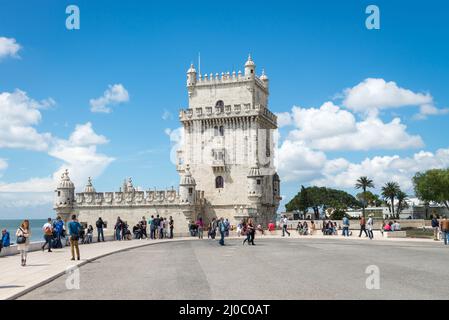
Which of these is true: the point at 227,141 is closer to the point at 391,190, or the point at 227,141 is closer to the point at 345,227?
the point at 345,227

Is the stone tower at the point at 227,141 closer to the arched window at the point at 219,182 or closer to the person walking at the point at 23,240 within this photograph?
the arched window at the point at 219,182

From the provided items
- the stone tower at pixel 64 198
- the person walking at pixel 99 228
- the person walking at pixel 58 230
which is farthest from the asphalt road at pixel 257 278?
the stone tower at pixel 64 198

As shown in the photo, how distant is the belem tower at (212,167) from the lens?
2381 inches

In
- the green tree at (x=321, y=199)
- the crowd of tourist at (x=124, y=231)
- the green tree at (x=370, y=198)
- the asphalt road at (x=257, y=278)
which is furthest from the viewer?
the green tree at (x=370, y=198)

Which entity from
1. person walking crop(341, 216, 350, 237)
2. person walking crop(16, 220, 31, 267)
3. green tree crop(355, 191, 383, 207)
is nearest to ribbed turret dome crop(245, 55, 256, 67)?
person walking crop(341, 216, 350, 237)

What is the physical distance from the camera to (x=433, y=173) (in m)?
106

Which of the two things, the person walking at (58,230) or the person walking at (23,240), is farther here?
the person walking at (58,230)

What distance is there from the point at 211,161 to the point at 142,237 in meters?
18.5

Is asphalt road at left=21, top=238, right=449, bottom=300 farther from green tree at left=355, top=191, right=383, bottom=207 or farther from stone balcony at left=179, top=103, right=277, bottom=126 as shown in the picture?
green tree at left=355, top=191, right=383, bottom=207

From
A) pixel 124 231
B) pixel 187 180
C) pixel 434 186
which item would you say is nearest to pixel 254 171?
pixel 187 180

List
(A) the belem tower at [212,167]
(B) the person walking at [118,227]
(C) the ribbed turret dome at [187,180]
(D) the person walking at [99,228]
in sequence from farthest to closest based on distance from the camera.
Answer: (A) the belem tower at [212,167] → (C) the ribbed turret dome at [187,180] → (B) the person walking at [118,227] → (D) the person walking at [99,228]

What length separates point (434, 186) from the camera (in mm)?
104062

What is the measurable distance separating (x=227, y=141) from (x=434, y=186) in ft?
192

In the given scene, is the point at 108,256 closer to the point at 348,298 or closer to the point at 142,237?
the point at 348,298
